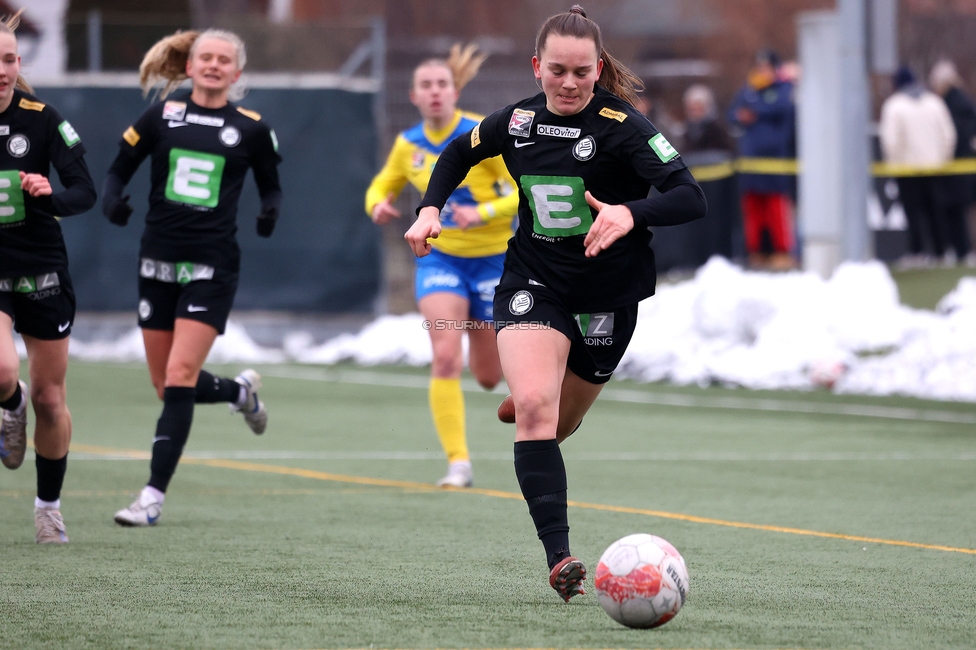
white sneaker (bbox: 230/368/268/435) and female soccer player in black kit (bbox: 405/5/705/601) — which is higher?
female soccer player in black kit (bbox: 405/5/705/601)

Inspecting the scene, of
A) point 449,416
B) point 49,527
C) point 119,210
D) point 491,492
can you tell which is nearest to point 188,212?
point 119,210

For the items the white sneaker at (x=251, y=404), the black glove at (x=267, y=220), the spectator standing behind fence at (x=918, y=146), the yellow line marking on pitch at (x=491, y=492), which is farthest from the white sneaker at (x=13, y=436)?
the spectator standing behind fence at (x=918, y=146)

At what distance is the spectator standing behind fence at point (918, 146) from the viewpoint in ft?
59.7

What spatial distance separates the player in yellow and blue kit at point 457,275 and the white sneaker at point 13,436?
235 centimetres

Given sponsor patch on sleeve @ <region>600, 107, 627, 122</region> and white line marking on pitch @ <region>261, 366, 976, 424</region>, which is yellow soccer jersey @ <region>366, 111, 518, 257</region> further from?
white line marking on pitch @ <region>261, 366, 976, 424</region>

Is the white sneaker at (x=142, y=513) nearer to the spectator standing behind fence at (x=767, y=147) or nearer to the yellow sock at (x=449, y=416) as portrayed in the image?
the yellow sock at (x=449, y=416)

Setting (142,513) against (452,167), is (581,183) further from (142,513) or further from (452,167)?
(142,513)

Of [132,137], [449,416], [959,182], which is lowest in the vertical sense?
[449,416]

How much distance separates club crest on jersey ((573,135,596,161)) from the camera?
5746 mm

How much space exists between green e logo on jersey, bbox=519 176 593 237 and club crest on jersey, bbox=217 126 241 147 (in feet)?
8.25

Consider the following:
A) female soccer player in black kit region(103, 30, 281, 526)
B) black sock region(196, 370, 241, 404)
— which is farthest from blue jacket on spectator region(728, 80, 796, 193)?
female soccer player in black kit region(103, 30, 281, 526)

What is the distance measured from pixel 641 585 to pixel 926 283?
489 inches

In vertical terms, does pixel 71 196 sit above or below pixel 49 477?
above

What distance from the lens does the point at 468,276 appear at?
9.08 metres
